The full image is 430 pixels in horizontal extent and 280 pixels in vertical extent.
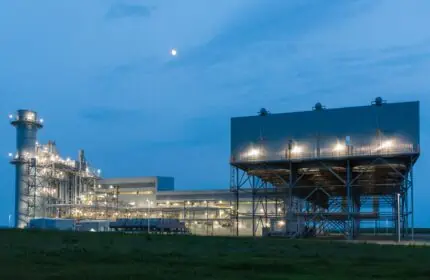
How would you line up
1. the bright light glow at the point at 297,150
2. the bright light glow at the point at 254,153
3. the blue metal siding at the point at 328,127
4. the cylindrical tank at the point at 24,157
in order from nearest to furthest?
1. the blue metal siding at the point at 328,127
2. the bright light glow at the point at 297,150
3. the bright light glow at the point at 254,153
4. the cylindrical tank at the point at 24,157

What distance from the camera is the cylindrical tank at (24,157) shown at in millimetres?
96438

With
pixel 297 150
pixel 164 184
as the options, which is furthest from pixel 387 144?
pixel 164 184

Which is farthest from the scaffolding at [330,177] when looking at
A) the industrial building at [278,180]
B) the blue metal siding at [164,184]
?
the blue metal siding at [164,184]

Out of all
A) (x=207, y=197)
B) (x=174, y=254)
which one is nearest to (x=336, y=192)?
(x=207, y=197)

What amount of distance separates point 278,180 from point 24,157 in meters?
46.6

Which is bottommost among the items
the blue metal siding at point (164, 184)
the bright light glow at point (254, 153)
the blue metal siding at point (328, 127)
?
the blue metal siding at point (164, 184)

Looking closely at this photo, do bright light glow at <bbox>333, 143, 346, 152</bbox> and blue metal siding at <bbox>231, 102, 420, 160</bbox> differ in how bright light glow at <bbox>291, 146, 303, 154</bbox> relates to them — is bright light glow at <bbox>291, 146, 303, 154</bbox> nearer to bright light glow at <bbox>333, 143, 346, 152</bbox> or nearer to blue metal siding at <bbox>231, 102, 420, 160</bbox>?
blue metal siding at <bbox>231, 102, 420, 160</bbox>

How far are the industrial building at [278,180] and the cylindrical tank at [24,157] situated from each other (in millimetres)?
179

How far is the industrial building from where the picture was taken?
64.5 metres

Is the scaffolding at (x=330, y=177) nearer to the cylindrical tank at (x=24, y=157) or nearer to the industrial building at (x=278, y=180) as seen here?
the industrial building at (x=278, y=180)

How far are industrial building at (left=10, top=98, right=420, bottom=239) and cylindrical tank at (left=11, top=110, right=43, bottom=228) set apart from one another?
0.18 meters

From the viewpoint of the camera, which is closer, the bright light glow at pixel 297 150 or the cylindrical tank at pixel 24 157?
the bright light glow at pixel 297 150

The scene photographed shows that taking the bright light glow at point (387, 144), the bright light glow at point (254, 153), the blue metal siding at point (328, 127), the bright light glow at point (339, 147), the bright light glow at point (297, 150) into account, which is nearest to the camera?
the bright light glow at point (387, 144)

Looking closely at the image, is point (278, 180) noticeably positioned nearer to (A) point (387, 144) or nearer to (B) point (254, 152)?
(B) point (254, 152)
